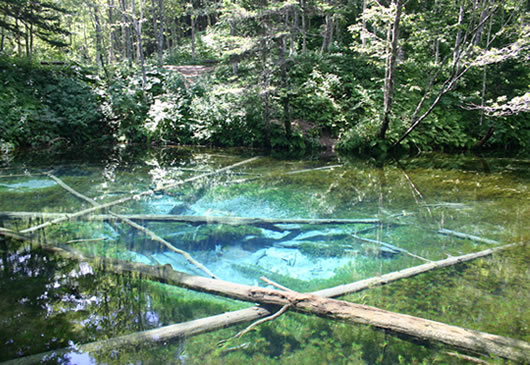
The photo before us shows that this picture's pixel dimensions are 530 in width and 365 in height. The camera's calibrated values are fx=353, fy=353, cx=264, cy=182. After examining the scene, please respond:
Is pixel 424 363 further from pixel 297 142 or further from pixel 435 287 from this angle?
pixel 297 142

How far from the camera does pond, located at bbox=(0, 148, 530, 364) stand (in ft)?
11.0

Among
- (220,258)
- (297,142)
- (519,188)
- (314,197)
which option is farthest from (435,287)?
(297,142)

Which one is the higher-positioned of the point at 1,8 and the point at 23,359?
the point at 1,8

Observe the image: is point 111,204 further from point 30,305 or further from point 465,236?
point 465,236

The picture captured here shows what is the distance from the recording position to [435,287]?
4426 millimetres

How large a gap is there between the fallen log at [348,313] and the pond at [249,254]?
0.30 ft

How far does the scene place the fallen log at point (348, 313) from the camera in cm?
315

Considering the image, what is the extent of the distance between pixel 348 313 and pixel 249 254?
2.15 metres

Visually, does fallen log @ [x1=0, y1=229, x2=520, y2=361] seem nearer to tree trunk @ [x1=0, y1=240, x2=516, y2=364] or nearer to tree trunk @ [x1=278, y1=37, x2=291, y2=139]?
tree trunk @ [x1=0, y1=240, x2=516, y2=364]

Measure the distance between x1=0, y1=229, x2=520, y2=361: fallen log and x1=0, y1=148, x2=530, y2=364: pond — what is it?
93 millimetres

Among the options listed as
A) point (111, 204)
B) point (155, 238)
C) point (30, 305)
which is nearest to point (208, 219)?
point (155, 238)

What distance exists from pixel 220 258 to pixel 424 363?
3023mm

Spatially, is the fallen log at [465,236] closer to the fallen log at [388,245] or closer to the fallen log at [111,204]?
the fallen log at [388,245]

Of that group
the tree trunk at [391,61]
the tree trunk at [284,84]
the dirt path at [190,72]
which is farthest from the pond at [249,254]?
the dirt path at [190,72]
